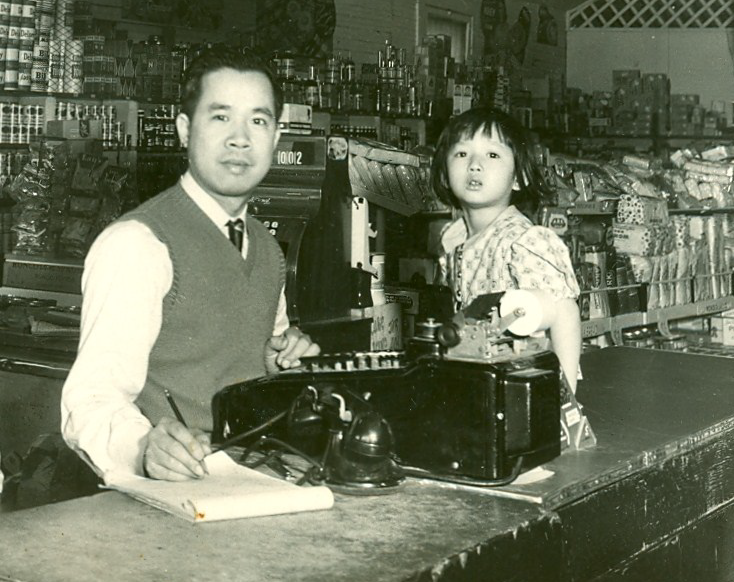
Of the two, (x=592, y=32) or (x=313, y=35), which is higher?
(x=592, y=32)

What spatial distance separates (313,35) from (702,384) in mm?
5440

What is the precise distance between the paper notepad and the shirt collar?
2.01 ft

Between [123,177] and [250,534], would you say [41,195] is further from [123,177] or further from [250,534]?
[250,534]

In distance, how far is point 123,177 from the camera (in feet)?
16.1

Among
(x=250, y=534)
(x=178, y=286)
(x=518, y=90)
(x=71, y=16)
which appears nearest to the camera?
(x=250, y=534)

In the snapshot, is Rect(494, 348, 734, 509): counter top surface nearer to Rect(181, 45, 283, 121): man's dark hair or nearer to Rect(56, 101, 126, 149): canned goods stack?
Rect(181, 45, 283, 121): man's dark hair

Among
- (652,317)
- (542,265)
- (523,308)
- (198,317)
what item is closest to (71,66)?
(652,317)

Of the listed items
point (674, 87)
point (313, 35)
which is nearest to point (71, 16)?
point (313, 35)

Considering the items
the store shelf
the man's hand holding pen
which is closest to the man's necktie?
Answer: the man's hand holding pen

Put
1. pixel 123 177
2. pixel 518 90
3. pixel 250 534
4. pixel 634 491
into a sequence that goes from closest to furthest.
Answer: pixel 250 534
pixel 634 491
pixel 123 177
pixel 518 90

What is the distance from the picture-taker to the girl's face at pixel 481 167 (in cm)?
253

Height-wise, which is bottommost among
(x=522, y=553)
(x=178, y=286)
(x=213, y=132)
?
(x=522, y=553)

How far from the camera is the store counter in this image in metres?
1.21

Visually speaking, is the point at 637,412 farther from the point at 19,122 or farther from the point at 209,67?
the point at 19,122
